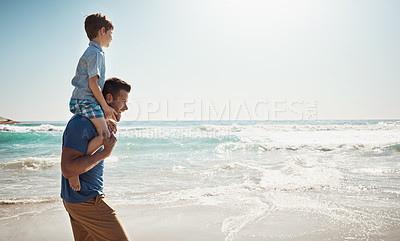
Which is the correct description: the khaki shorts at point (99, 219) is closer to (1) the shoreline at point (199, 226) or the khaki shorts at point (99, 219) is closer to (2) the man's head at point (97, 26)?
(2) the man's head at point (97, 26)

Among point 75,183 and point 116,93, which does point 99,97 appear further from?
point 75,183

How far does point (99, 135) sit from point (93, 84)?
1.30ft

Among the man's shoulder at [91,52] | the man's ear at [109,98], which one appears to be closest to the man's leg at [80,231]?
the man's ear at [109,98]

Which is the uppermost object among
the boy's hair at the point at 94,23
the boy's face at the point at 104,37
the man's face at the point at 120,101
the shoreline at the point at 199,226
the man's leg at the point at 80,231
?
the boy's hair at the point at 94,23

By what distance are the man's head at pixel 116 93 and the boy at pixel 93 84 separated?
0.05 metres

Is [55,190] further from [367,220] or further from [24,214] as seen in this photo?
[367,220]

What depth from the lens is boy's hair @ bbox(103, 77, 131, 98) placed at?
1875mm

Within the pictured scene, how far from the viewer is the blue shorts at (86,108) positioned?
66.6 inches

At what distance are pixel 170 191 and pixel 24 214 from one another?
2.74 metres

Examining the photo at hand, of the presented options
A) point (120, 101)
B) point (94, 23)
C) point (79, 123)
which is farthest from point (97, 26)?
point (79, 123)

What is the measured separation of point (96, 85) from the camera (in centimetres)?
183

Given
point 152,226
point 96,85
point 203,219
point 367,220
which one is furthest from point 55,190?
point 367,220

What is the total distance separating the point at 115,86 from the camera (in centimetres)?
189

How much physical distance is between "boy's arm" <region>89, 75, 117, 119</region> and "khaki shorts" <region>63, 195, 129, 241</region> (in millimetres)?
546
